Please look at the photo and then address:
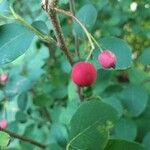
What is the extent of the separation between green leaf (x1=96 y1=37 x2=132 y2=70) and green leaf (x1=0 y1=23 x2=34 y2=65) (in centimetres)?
20

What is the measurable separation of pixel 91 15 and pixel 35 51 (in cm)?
78

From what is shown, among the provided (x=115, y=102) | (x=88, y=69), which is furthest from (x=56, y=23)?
(x=115, y=102)

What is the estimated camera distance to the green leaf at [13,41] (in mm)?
986

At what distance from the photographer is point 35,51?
2.09m

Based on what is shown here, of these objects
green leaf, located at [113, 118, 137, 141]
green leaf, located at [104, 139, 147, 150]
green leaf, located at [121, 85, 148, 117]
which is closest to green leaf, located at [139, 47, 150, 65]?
green leaf, located at [121, 85, 148, 117]

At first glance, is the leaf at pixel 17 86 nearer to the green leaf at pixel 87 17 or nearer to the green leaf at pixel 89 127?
the green leaf at pixel 87 17

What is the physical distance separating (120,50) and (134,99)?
0.46 m

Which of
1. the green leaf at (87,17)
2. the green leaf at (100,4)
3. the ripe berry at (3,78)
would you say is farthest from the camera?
the green leaf at (100,4)

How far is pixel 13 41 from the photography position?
101 centimetres

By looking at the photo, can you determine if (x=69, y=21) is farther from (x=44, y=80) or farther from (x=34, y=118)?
(x=34, y=118)

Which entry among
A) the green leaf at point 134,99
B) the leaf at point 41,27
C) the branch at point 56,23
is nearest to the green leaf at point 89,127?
the branch at point 56,23

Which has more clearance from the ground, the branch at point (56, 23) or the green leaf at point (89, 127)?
the branch at point (56, 23)

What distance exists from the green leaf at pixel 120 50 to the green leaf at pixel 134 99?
1.40 ft

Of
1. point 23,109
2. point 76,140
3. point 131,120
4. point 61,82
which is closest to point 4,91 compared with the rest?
point 23,109
